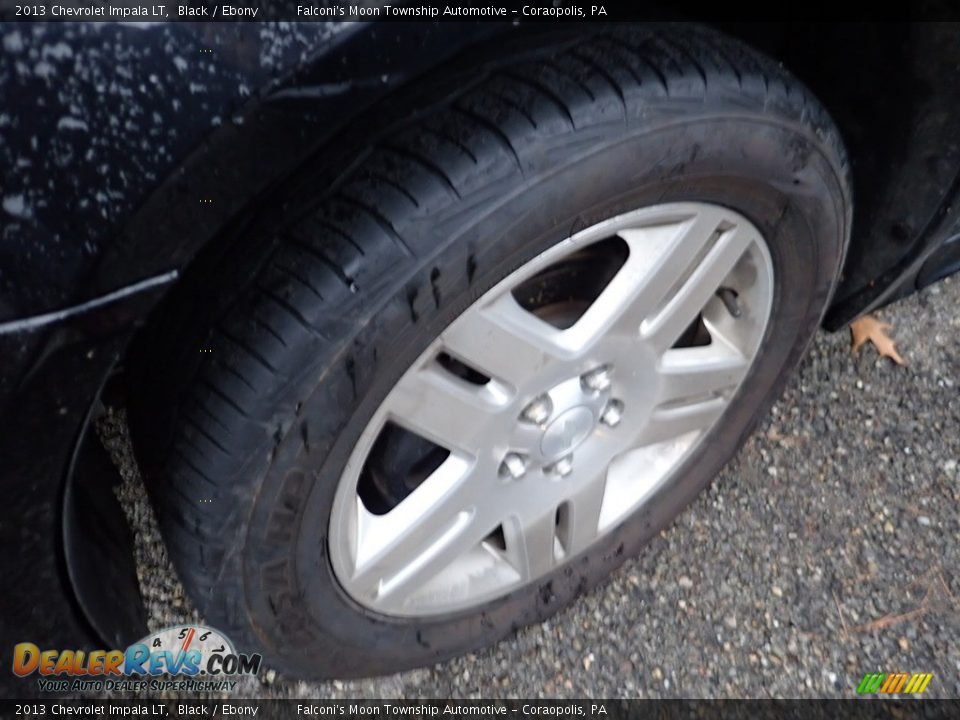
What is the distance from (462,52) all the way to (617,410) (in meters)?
0.69

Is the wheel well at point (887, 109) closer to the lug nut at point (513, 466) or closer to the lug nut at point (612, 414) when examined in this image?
the lug nut at point (612, 414)

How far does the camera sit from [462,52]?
115cm

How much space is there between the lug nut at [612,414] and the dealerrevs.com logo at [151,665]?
2.38 ft

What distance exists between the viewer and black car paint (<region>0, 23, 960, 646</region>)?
0.87 meters

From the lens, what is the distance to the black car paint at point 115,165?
87 cm

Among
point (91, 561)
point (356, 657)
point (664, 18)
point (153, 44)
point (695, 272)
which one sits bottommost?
point (356, 657)

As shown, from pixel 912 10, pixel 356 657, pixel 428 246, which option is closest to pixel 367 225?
pixel 428 246

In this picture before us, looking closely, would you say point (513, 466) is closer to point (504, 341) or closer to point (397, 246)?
point (504, 341)

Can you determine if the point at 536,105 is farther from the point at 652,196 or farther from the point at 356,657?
the point at 356,657

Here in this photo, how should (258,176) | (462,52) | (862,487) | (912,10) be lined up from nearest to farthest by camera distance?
(258,176), (462,52), (912,10), (862,487)

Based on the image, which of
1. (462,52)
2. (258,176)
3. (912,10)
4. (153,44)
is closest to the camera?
(153,44)

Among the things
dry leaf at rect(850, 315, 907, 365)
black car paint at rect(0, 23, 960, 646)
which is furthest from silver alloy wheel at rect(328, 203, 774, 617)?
dry leaf at rect(850, 315, 907, 365)

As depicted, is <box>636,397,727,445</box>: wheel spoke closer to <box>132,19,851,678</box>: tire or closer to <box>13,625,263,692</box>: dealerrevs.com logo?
<box>132,19,851,678</box>: tire

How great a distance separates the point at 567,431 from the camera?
145cm
